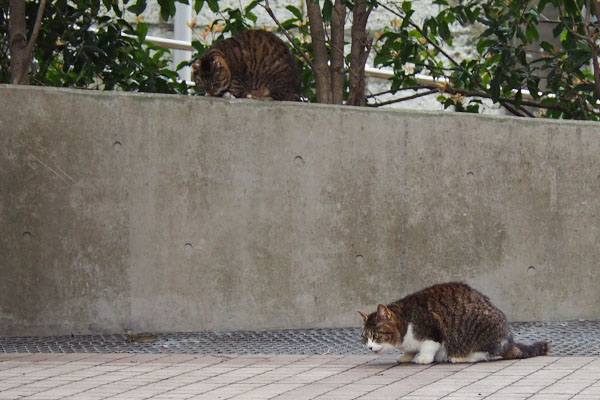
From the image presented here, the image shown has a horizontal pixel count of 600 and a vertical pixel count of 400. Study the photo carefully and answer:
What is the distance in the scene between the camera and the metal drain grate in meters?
6.09

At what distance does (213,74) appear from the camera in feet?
23.5

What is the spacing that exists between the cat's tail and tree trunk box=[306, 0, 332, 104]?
3056 millimetres

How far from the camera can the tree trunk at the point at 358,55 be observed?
316 inches

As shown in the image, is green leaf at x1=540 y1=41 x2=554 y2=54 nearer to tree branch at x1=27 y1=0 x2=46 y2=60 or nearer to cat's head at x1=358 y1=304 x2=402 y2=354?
cat's head at x1=358 y1=304 x2=402 y2=354

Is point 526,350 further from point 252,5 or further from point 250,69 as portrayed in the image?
point 252,5

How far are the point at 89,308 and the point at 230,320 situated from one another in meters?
1.03

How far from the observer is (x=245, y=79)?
291 inches

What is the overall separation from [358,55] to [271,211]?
80.6 inches

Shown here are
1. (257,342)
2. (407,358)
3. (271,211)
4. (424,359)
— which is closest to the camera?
(424,359)

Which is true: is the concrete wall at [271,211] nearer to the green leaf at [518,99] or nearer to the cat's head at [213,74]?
the cat's head at [213,74]

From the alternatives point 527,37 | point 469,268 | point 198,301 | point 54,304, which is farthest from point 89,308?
point 527,37

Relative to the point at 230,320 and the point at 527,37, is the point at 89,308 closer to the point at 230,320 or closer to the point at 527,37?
the point at 230,320

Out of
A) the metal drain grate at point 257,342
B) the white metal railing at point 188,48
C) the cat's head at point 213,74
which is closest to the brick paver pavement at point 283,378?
the metal drain grate at point 257,342

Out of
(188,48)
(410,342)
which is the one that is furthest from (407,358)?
(188,48)
